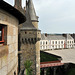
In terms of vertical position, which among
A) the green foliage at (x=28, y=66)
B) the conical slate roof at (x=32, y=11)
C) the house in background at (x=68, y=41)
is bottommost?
the green foliage at (x=28, y=66)

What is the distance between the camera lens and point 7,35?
3.71 meters

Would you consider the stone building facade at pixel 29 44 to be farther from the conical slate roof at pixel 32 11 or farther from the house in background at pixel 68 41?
the house in background at pixel 68 41

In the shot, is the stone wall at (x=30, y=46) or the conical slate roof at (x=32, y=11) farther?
the conical slate roof at (x=32, y=11)

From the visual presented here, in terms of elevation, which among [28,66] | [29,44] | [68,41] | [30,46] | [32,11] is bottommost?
[28,66]

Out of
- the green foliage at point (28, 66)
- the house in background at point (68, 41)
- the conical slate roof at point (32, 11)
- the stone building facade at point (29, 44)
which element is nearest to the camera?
the green foliage at point (28, 66)

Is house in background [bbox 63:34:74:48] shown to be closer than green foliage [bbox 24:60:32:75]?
No

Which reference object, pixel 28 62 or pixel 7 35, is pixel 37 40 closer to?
pixel 28 62

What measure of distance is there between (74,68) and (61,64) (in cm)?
301

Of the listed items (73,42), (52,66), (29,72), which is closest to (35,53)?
(29,72)

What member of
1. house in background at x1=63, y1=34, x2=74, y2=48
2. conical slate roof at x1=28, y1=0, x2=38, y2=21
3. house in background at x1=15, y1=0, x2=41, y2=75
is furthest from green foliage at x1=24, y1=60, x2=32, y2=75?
house in background at x1=63, y1=34, x2=74, y2=48

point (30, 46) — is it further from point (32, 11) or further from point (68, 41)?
point (68, 41)

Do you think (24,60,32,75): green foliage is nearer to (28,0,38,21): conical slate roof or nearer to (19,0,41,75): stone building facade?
(19,0,41,75): stone building facade

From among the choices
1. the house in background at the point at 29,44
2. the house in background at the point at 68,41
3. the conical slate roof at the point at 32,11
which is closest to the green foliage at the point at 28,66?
the house in background at the point at 29,44

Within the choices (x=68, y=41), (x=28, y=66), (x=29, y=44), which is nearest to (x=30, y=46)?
(x=29, y=44)
